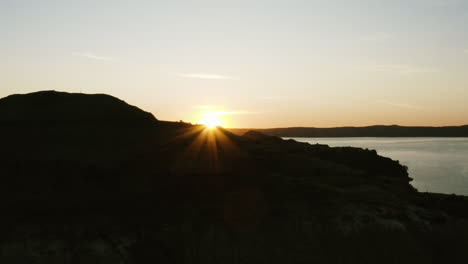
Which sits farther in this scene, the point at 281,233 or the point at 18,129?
the point at 18,129

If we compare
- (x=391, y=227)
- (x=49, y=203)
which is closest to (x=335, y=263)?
(x=391, y=227)

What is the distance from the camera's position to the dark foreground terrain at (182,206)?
2250 centimetres

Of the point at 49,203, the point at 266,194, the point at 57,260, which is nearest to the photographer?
the point at 57,260

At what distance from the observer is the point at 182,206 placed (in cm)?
2617

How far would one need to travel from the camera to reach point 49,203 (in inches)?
948

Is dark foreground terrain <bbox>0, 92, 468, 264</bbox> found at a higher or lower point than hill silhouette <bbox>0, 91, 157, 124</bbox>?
lower

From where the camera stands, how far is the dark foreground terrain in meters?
22.5

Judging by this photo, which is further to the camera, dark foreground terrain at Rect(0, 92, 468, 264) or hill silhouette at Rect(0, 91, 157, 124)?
hill silhouette at Rect(0, 91, 157, 124)

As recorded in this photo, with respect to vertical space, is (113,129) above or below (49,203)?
above

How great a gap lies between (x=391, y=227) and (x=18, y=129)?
28.6 m

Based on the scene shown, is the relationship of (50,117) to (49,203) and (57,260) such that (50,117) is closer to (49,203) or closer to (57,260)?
(49,203)

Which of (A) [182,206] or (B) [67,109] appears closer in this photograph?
(A) [182,206]

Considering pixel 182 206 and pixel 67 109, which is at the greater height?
pixel 67 109

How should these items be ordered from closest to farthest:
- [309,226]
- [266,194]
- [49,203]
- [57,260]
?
[57,260], [49,203], [309,226], [266,194]
